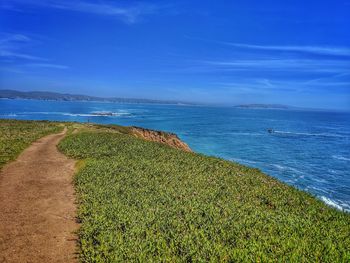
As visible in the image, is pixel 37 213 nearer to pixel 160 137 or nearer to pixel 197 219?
pixel 197 219

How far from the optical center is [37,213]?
16.0m

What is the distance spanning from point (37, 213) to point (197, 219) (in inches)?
335

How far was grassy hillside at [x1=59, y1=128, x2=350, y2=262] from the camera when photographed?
480 inches

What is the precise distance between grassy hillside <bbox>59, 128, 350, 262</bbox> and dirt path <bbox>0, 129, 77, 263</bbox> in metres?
0.78

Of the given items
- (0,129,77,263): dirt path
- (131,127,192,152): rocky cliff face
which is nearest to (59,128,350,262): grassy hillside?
(0,129,77,263): dirt path

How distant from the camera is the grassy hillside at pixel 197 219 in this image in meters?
12.2

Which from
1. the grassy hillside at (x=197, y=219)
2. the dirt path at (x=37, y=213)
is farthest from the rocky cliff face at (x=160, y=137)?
the dirt path at (x=37, y=213)

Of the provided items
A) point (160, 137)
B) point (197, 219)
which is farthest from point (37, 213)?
point (160, 137)

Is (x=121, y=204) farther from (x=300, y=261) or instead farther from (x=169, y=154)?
(x=169, y=154)

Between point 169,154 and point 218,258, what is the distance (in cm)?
2259

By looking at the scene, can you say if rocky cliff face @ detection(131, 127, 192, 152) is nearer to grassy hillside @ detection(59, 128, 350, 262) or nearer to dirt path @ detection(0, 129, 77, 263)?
grassy hillside @ detection(59, 128, 350, 262)

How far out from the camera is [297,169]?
168ft

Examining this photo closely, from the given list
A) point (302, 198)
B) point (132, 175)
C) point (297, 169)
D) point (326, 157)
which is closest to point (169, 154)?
point (132, 175)

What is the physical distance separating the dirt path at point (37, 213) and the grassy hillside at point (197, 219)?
30.7 inches
